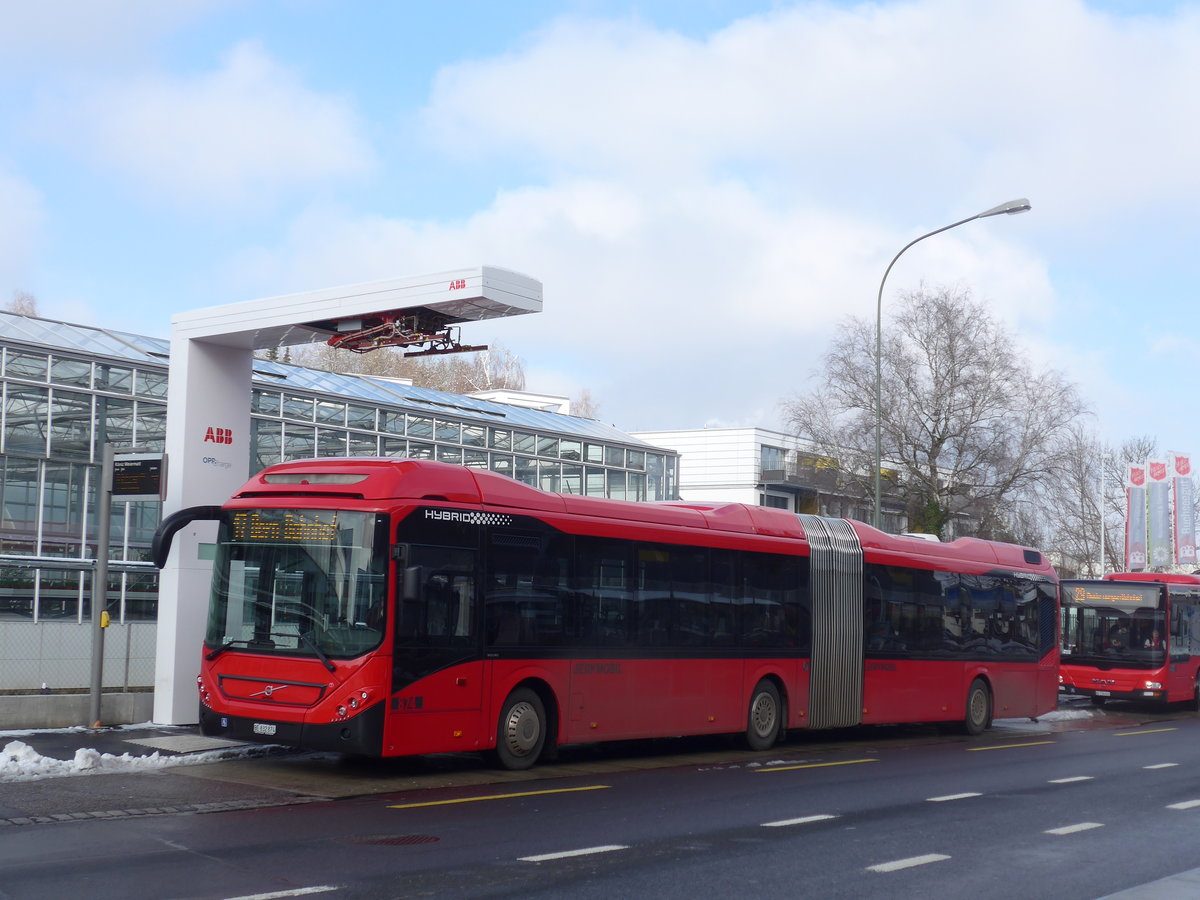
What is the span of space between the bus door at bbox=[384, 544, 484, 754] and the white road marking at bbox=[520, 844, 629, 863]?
11.5 ft

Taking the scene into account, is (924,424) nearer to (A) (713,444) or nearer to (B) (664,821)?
(B) (664,821)

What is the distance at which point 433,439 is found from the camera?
31.8 meters

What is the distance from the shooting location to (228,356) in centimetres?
1775

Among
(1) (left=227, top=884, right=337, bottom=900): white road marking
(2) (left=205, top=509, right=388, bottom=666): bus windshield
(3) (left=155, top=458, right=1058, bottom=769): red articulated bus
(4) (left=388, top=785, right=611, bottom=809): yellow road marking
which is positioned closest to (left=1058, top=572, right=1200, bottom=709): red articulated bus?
(3) (left=155, top=458, right=1058, bottom=769): red articulated bus

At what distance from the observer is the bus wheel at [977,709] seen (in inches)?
905

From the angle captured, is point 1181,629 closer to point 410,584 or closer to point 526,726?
point 526,726

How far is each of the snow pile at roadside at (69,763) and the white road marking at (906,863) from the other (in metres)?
7.50

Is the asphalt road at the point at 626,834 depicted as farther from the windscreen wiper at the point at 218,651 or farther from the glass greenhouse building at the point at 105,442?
the glass greenhouse building at the point at 105,442

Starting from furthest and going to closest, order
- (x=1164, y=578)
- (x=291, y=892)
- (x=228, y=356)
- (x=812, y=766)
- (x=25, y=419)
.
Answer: (x=1164, y=578) → (x=25, y=419) → (x=228, y=356) → (x=812, y=766) → (x=291, y=892)

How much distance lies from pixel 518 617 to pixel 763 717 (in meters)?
5.45

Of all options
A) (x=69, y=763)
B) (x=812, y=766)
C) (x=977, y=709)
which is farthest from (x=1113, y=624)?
(x=69, y=763)

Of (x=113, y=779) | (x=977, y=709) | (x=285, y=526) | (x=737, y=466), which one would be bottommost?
(x=977, y=709)

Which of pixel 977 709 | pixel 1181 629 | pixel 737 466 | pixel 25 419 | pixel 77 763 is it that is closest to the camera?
pixel 77 763

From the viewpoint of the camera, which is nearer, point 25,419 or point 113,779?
point 113,779
